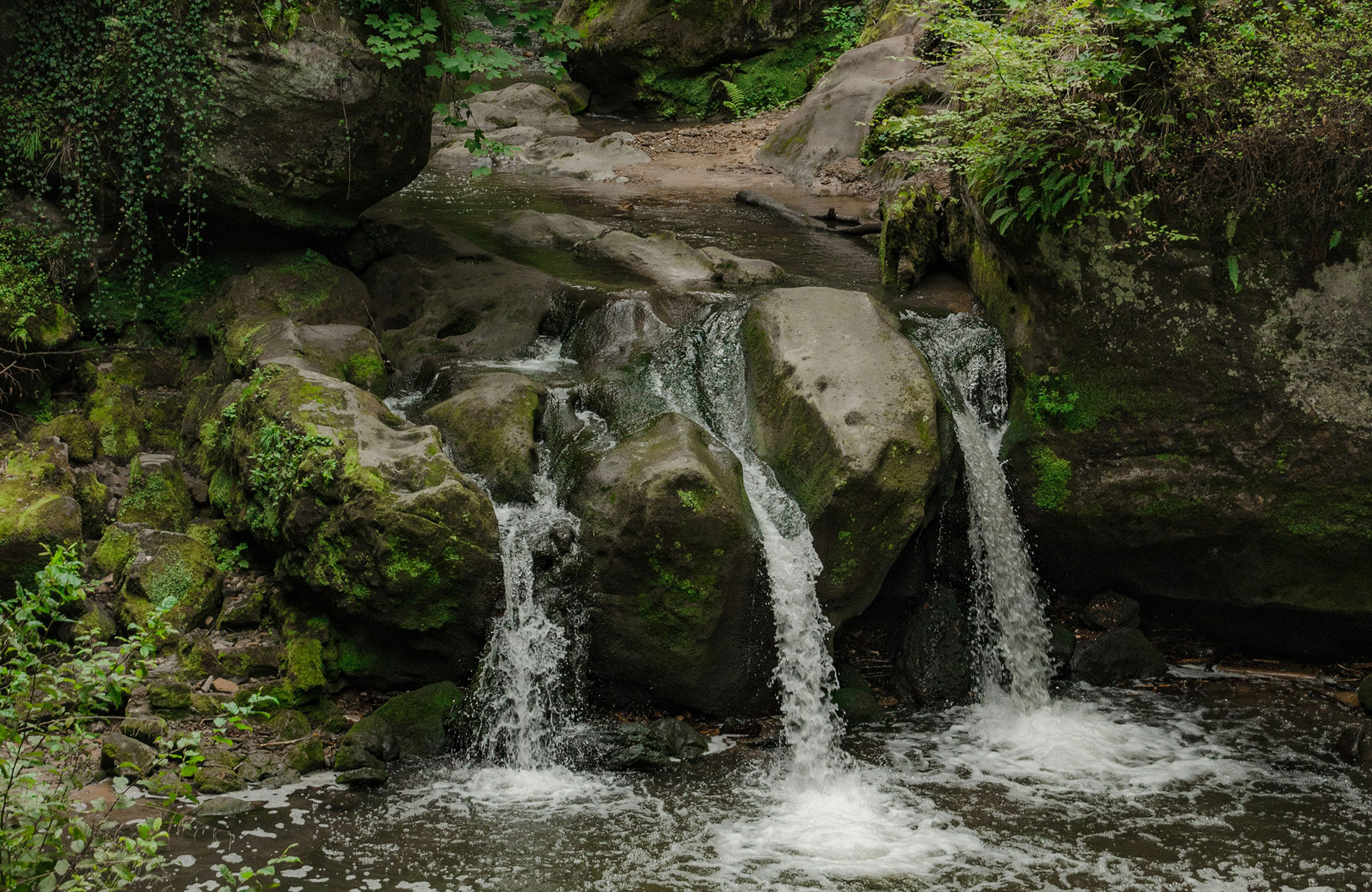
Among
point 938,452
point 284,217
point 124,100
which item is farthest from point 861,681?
point 124,100

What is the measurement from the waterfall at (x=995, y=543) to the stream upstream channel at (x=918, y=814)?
24 centimetres

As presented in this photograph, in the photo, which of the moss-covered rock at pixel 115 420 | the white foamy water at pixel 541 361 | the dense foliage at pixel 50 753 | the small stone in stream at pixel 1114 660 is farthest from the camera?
the white foamy water at pixel 541 361

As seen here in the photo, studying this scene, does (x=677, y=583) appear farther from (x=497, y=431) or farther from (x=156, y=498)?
(x=156, y=498)

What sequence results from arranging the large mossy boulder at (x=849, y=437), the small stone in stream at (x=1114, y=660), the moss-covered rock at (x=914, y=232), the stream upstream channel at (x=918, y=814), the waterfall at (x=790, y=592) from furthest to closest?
the moss-covered rock at (x=914, y=232) → the small stone in stream at (x=1114, y=660) → the large mossy boulder at (x=849, y=437) → the waterfall at (x=790, y=592) → the stream upstream channel at (x=918, y=814)

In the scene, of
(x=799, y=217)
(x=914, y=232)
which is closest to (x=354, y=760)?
(x=914, y=232)

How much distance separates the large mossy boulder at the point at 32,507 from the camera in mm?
7301

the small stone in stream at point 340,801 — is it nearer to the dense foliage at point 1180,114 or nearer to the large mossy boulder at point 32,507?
the large mossy boulder at point 32,507

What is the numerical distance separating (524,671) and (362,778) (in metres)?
1.29

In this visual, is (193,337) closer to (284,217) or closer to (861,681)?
(284,217)

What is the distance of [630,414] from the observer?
8.42m

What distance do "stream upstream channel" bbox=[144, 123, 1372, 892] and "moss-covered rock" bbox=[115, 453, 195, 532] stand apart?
299 cm

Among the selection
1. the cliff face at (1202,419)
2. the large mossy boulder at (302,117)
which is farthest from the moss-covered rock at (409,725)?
the large mossy boulder at (302,117)

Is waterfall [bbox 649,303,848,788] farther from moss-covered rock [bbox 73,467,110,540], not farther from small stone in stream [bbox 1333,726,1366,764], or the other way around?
moss-covered rock [bbox 73,467,110,540]

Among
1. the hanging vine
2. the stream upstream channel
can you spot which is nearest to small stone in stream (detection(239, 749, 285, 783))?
the stream upstream channel
